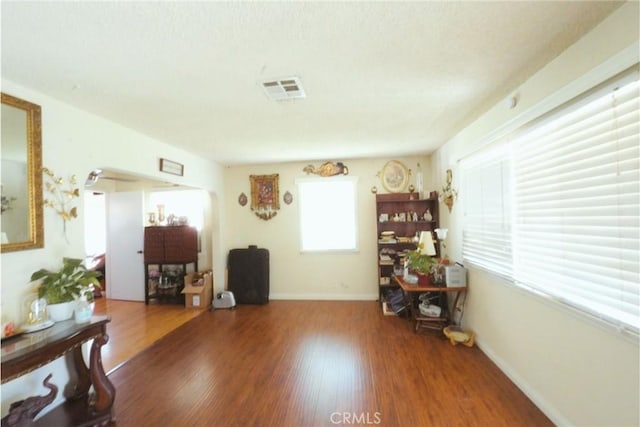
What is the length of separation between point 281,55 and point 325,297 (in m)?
3.92

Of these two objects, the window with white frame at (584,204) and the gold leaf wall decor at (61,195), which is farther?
the gold leaf wall decor at (61,195)

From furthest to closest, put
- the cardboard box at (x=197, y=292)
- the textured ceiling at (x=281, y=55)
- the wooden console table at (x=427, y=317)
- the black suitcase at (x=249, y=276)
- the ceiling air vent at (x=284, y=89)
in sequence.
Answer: the black suitcase at (x=249, y=276), the cardboard box at (x=197, y=292), the wooden console table at (x=427, y=317), the ceiling air vent at (x=284, y=89), the textured ceiling at (x=281, y=55)

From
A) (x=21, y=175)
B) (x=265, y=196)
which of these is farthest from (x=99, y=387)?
(x=265, y=196)

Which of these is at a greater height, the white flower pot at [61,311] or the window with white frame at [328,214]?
the window with white frame at [328,214]

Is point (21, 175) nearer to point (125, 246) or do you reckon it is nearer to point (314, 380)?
point (314, 380)

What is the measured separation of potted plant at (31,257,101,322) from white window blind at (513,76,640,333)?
338 centimetres

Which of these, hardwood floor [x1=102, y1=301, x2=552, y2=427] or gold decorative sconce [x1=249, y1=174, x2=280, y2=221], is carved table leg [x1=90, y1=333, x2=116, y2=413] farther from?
gold decorative sconce [x1=249, y1=174, x2=280, y2=221]

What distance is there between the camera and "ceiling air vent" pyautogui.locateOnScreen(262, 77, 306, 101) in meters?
1.92

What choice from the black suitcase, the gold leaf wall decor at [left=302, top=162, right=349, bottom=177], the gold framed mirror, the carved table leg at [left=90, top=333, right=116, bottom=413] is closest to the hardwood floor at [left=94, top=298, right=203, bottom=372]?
the black suitcase

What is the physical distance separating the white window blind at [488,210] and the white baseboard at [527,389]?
0.82m

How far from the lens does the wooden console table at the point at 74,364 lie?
1559mm

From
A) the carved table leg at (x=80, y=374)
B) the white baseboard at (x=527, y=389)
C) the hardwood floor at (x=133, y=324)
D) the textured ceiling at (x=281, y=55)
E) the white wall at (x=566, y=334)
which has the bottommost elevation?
the hardwood floor at (x=133, y=324)

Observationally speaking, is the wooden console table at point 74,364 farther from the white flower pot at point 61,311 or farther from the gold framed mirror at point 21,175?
the gold framed mirror at point 21,175

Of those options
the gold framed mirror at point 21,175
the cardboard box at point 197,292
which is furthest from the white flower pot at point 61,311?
the cardboard box at point 197,292
